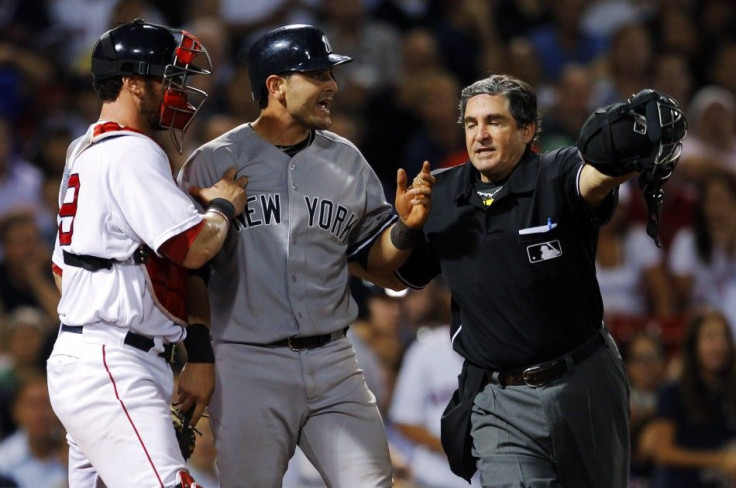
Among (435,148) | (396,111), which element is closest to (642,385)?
(435,148)

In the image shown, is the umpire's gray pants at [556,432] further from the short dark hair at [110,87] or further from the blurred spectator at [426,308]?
the blurred spectator at [426,308]

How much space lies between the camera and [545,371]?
4016 millimetres

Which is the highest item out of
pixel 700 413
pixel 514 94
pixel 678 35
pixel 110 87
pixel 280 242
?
pixel 678 35

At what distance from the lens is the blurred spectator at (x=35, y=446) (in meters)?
6.69

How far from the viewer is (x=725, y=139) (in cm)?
898

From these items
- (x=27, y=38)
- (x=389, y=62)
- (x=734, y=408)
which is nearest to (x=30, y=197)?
(x=27, y=38)

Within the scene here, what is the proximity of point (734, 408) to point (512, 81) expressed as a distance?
140 inches

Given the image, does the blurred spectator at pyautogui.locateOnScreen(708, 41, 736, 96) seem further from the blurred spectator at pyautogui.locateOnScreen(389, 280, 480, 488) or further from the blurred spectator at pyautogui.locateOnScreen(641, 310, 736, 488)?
the blurred spectator at pyautogui.locateOnScreen(389, 280, 480, 488)

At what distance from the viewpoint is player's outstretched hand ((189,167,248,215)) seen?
4.10 metres

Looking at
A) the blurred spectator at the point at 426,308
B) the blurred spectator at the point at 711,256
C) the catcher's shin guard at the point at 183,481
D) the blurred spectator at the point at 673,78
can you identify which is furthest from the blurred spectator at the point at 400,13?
the catcher's shin guard at the point at 183,481

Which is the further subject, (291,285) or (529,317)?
(291,285)

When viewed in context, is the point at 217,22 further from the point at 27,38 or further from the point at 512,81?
the point at 512,81

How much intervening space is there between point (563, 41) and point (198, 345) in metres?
6.32

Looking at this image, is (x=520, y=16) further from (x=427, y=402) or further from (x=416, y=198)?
(x=416, y=198)
